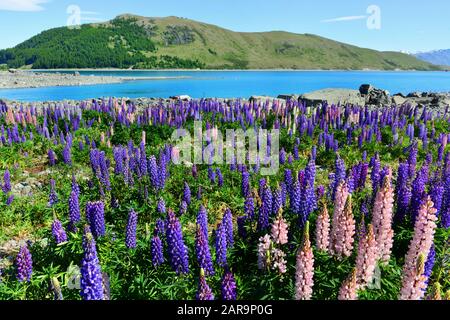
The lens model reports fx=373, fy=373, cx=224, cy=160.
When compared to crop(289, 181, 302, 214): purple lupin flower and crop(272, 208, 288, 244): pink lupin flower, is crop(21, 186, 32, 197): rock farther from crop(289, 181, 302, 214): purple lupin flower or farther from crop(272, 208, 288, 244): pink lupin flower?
crop(272, 208, 288, 244): pink lupin flower

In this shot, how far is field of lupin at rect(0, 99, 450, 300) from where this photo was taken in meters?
4.43

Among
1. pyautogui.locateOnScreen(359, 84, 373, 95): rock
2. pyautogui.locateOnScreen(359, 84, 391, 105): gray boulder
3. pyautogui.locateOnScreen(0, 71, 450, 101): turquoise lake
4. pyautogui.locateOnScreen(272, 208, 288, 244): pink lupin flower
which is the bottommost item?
pyautogui.locateOnScreen(272, 208, 288, 244): pink lupin flower

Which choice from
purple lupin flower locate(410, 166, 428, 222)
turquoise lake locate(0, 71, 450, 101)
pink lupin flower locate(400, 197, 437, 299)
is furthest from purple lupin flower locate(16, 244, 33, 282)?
turquoise lake locate(0, 71, 450, 101)

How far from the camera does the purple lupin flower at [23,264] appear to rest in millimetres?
5219

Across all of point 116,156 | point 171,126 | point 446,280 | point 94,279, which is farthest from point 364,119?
point 94,279

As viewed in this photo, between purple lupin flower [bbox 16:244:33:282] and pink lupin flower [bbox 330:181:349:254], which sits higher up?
pink lupin flower [bbox 330:181:349:254]

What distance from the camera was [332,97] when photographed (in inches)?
1062

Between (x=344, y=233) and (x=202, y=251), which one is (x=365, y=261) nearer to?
(x=344, y=233)

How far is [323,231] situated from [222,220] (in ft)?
5.36

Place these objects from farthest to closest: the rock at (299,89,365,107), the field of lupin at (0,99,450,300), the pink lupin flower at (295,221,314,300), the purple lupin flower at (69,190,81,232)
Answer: the rock at (299,89,365,107), the purple lupin flower at (69,190,81,232), the field of lupin at (0,99,450,300), the pink lupin flower at (295,221,314,300)

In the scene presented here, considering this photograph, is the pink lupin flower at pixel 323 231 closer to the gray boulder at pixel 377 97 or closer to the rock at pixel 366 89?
the gray boulder at pixel 377 97

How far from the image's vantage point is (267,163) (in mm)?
11961

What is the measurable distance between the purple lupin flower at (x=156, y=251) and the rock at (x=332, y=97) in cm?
2206

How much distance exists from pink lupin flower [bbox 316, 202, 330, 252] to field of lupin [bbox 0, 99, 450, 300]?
2 cm
